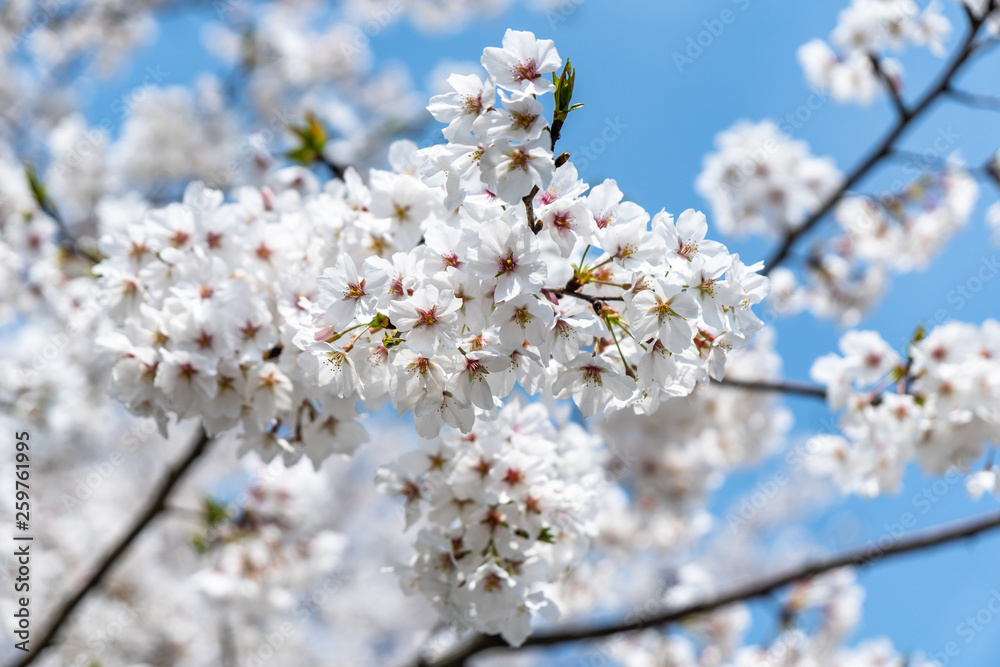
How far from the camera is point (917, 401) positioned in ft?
8.89

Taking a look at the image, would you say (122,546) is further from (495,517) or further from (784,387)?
(784,387)

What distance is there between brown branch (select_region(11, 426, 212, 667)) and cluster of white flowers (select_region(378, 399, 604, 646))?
1.55m

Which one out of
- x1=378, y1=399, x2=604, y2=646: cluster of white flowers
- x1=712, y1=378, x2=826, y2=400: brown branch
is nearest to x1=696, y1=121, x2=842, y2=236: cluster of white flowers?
x1=712, y1=378, x2=826, y2=400: brown branch

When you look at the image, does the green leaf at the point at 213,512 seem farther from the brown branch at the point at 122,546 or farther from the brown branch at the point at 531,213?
the brown branch at the point at 531,213

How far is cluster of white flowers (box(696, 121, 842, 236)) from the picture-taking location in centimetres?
484

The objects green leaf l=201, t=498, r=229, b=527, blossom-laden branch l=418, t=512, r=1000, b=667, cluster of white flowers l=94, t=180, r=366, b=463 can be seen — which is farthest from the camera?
green leaf l=201, t=498, r=229, b=527

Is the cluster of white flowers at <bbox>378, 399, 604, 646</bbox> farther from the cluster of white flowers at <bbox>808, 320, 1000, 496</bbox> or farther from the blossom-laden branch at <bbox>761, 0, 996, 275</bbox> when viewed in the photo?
the blossom-laden branch at <bbox>761, 0, 996, 275</bbox>

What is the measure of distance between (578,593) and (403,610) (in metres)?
9.76

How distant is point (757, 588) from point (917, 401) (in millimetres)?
1187

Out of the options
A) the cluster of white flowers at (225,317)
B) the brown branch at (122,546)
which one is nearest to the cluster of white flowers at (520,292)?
the cluster of white flowers at (225,317)

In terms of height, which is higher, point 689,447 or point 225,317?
point 225,317

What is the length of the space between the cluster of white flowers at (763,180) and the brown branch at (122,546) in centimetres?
400

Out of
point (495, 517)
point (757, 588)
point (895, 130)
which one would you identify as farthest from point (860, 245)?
point (495, 517)

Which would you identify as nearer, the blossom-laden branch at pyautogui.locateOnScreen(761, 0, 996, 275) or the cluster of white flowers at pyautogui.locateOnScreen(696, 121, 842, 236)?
the blossom-laden branch at pyautogui.locateOnScreen(761, 0, 996, 275)
